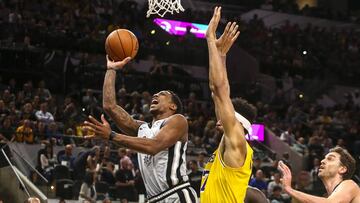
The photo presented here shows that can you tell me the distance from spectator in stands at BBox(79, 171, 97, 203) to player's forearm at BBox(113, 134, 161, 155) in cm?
694

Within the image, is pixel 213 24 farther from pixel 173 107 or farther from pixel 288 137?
pixel 288 137

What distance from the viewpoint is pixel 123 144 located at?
5836mm

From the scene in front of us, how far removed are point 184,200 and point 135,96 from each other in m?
11.3

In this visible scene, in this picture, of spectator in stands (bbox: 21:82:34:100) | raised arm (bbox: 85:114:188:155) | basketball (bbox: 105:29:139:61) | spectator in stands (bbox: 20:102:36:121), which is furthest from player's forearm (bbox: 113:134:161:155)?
spectator in stands (bbox: 21:82:34:100)

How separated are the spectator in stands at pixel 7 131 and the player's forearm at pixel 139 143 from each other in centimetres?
870

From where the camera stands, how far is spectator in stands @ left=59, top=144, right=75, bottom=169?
13.7 m

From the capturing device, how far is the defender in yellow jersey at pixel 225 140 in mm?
5305

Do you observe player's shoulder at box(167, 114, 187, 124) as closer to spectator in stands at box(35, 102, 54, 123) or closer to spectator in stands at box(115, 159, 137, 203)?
spectator in stands at box(115, 159, 137, 203)

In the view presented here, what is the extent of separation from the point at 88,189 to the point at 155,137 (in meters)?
7.09

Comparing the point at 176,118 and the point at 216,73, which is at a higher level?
the point at 216,73

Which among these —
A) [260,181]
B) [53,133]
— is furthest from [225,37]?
[53,133]

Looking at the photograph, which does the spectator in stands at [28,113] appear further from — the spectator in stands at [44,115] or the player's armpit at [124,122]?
the player's armpit at [124,122]

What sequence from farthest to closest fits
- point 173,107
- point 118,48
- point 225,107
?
point 173,107 → point 118,48 → point 225,107

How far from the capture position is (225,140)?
5.38 m
